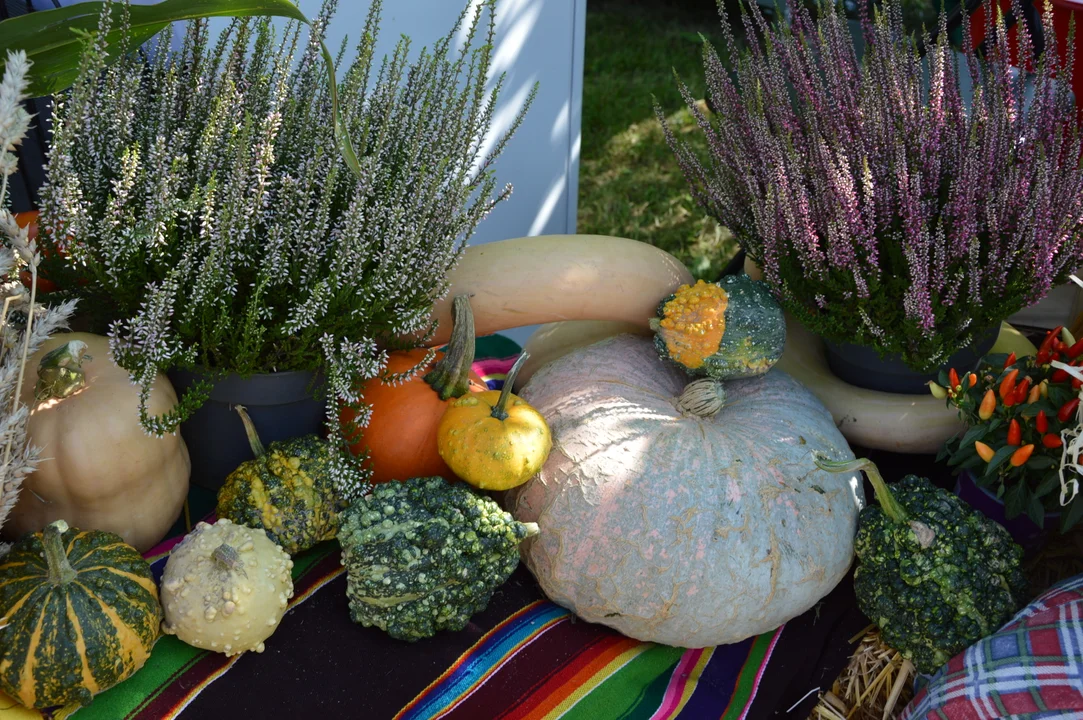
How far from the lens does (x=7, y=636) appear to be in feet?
3.45

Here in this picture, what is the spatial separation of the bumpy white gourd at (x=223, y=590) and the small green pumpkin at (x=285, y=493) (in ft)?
0.27

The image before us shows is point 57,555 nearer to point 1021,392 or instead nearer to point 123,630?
point 123,630

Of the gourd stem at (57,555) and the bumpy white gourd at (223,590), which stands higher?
the gourd stem at (57,555)

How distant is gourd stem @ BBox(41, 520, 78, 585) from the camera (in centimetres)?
105

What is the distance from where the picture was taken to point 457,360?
1.44m

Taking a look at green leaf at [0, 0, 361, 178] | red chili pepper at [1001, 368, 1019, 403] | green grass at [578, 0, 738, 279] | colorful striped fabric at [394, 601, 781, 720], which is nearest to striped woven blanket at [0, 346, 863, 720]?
colorful striped fabric at [394, 601, 781, 720]

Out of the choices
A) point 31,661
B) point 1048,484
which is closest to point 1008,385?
point 1048,484

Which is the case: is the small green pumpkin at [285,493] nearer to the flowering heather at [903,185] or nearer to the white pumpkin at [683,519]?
the white pumpkin at [683,519]

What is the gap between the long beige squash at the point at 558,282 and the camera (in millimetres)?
1591

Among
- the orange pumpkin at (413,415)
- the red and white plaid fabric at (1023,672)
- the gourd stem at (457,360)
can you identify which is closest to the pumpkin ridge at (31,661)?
the orange pumpkin at (413,415)

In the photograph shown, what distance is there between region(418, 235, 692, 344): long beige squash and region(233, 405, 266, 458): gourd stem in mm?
382

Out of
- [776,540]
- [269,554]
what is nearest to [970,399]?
[776,540]

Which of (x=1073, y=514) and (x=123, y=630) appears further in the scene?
(x=1073, y=514)

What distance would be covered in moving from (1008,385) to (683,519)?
21.4 inches
